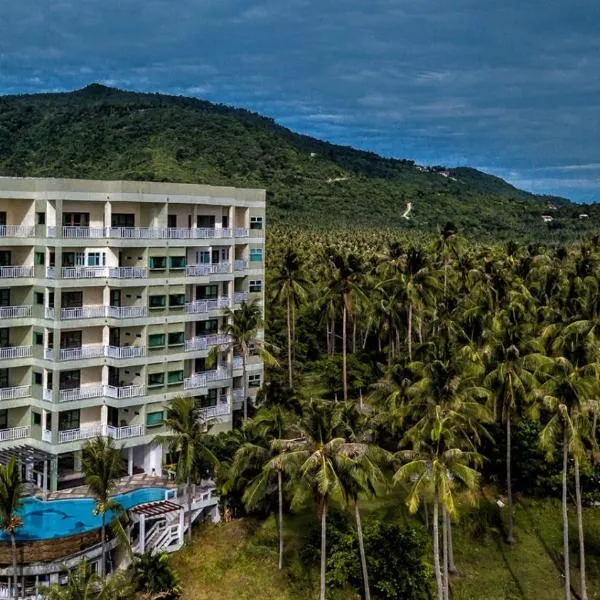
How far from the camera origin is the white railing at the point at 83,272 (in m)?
46.3

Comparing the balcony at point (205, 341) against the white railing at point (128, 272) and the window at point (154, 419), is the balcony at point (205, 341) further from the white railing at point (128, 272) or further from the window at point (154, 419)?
the white railing at point (128, 272)

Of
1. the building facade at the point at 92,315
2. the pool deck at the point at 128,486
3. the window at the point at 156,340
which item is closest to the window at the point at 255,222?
the building facade at the point at 92,315

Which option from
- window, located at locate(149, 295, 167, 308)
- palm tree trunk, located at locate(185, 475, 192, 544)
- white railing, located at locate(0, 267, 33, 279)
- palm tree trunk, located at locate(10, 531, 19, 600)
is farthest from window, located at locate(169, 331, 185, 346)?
palm tree trunk, located at locate(10, 531, 19, 600)

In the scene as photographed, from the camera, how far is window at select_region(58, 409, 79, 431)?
1831 inches

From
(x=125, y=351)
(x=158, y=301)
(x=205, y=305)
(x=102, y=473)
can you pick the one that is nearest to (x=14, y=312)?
(x=125, y=351)

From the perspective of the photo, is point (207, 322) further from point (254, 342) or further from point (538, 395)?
point (538, 395)

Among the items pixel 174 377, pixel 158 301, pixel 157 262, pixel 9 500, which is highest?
pixel 157 262

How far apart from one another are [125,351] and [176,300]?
194 inches

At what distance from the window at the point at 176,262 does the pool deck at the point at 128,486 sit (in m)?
13.4

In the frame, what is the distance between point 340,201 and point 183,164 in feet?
138

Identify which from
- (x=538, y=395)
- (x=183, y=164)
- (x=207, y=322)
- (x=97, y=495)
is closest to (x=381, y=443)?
(x=207, y=322)

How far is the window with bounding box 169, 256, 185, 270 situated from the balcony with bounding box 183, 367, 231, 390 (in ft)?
24.4

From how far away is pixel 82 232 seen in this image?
4703cm

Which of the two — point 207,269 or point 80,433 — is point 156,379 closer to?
point 80,433
